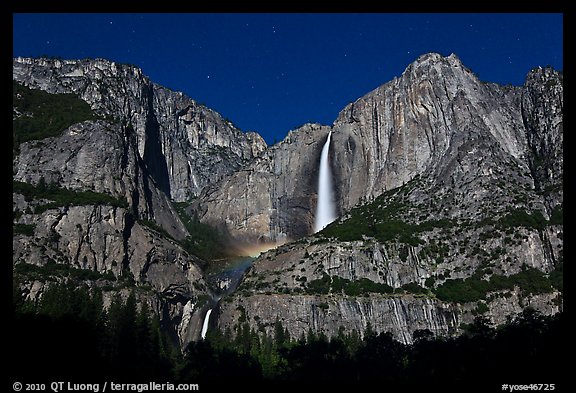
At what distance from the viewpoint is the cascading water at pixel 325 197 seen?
523ft

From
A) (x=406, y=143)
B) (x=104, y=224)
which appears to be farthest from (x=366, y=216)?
(x=104, y=224)

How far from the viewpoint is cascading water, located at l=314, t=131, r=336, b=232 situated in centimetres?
15950

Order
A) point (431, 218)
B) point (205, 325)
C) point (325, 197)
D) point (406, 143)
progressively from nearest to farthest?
point (205, 325) → point (431, 218) → point (406, 143) → point (325, 197)

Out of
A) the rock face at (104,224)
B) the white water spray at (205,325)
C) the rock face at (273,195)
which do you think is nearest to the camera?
the rock face at (104,224)

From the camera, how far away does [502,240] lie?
109188 mm

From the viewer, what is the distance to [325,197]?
162750 millimetres

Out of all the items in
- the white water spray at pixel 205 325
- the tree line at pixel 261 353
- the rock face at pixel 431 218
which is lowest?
the tree line at pixel 261 353

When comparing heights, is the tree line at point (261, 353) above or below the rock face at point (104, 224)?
below

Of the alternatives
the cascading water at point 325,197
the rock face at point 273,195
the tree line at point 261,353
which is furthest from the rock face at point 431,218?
the tree line at point 261,353

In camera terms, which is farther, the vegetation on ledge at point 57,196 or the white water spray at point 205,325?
the vegetation on ledge at point 57,196

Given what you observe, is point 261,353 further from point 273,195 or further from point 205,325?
point 273,195

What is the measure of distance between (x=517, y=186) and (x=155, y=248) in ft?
220

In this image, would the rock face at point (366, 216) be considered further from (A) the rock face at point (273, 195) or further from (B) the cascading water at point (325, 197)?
(B) the cascading water at point (325, 197)
